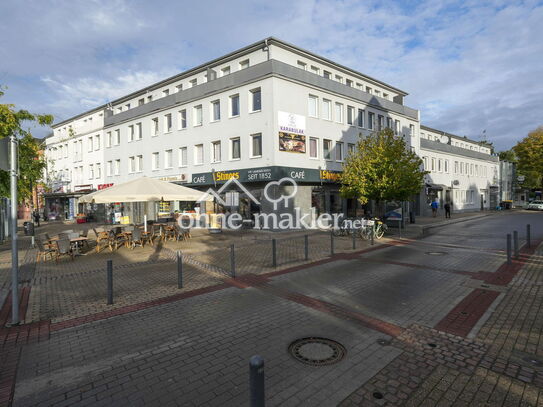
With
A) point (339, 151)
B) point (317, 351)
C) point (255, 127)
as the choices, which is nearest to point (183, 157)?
point (255, 127)

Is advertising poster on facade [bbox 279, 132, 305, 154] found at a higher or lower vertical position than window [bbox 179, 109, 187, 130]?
lower

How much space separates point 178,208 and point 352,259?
2032 centimetres

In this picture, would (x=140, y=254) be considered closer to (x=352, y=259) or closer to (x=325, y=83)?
(x=352, y=259)

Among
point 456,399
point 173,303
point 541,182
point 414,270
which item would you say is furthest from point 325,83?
point 541,182

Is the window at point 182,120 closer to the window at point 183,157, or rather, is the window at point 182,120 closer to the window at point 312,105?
the window at point 183,157

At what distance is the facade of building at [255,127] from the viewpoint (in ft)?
69.5

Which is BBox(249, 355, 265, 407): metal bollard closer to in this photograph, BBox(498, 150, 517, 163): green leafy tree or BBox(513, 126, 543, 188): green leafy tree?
BBox(513, 126, 543, 188): green leafy tree

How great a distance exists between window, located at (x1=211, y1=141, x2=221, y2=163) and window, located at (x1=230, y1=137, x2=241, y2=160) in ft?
4.77

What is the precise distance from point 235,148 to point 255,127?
8.46ft

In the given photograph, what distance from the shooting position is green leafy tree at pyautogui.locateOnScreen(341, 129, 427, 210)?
56.5 feet

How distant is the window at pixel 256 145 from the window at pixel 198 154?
5641 mm

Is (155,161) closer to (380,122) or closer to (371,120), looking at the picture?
(371,120)

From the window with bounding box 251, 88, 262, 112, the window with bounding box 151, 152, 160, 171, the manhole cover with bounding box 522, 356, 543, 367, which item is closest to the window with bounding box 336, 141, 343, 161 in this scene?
the window with bounding box 251, 88, 262, 112

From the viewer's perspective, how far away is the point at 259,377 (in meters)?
2.25
